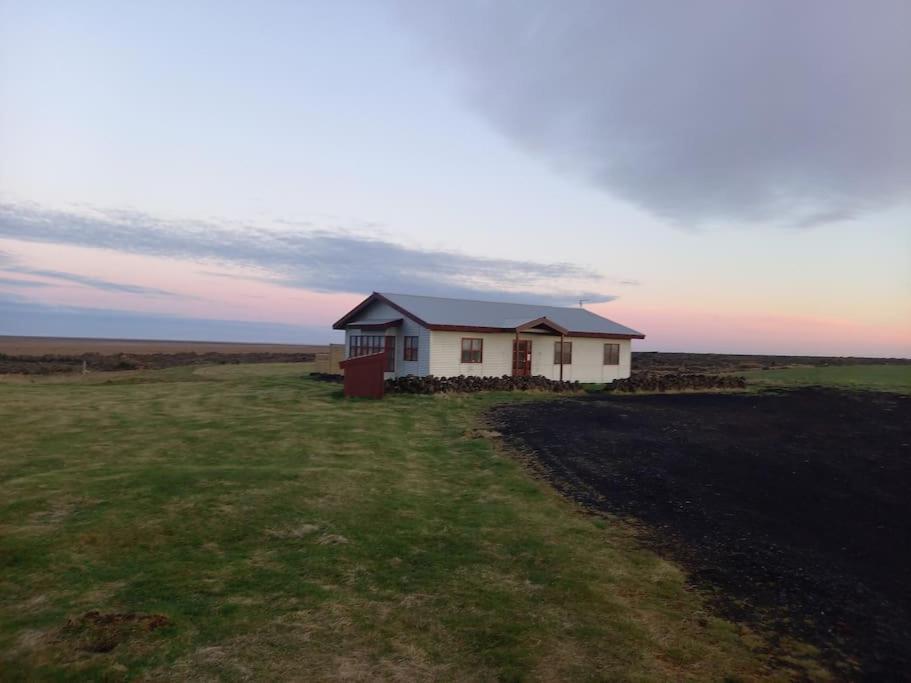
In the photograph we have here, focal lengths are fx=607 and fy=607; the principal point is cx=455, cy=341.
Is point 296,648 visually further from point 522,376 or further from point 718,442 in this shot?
point 522,376

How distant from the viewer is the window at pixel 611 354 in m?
36.7

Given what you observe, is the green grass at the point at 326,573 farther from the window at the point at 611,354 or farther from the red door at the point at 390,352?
the window at the point at 611,354

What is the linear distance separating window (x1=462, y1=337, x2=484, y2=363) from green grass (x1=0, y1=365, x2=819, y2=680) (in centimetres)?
1638

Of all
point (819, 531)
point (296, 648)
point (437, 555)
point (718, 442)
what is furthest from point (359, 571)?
point (718, 442)

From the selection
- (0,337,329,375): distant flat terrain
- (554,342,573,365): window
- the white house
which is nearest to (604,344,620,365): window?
the white house

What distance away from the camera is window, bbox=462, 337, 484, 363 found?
30.4 metres

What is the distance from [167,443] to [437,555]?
9.30 metres

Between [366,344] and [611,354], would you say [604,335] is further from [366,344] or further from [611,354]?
[366,344]

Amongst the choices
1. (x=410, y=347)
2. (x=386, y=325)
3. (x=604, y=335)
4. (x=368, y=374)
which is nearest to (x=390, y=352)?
(x=386, y=325)

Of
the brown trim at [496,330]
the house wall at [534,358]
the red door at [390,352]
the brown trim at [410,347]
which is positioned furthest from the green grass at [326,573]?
the red door at [390,352]

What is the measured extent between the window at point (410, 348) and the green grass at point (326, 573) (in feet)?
52.8

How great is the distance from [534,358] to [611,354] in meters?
6.51

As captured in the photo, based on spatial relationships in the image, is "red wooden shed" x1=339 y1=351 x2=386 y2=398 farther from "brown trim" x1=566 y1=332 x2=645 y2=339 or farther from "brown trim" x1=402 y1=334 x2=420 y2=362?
"brown trim" x1=566 y1=332 x2=645 y2=339

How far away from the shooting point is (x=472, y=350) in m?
30.7
